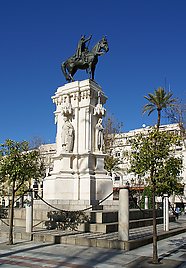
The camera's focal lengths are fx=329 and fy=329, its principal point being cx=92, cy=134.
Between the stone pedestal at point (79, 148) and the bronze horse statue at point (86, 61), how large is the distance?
1.05 metres

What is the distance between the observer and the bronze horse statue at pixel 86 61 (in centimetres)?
1991

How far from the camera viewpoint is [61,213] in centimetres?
1506

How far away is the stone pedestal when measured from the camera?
17.5 meters

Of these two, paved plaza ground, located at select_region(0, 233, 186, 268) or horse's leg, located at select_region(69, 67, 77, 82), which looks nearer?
paved plaza ground, located at select_region(0, 233, 186, 268)

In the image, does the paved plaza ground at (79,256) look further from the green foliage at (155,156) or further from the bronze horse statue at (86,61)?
the bronze horse statue at (86,61)

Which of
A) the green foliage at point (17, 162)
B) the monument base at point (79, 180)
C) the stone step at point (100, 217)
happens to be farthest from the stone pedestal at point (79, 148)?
the green foliage at point (17, 162)

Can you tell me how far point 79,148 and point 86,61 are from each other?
218 inches

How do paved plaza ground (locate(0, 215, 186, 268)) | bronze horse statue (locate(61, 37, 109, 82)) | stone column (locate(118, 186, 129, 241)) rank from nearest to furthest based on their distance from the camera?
paved plaza ground (locate(0, 215, 186, 268)), stone column (locate(118, 186, 129, 241)), bronze horse statue (locate(61, 37, 109, 82))

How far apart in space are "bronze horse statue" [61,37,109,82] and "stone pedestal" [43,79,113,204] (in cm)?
105

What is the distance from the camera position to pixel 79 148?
1838 centimetres

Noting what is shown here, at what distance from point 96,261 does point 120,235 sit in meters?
2.26

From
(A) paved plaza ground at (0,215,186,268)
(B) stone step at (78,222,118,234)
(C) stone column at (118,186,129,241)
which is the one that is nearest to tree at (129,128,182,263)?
(A) paved plaza ground at (0,215,186,268)

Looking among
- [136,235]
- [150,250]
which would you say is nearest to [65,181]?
[136,235]

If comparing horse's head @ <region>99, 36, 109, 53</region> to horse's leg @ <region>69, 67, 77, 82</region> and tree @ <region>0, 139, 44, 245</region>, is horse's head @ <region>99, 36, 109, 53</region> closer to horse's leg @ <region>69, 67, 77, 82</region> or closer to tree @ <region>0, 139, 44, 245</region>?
horse's leg @ <region>69, 67, 77, 82</region>
